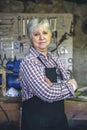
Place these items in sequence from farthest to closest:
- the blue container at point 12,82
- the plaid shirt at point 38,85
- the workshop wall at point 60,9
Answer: the workshop wall at point 60,9 → the blue container at point 12,82 → the plaid shirt at point 38,85

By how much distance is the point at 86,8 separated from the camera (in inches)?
197

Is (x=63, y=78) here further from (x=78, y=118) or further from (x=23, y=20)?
(x=23, y=20)

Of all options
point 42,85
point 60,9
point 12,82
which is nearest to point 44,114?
point 42,85

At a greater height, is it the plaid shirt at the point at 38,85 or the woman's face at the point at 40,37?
the woman's face at the point at 40,37

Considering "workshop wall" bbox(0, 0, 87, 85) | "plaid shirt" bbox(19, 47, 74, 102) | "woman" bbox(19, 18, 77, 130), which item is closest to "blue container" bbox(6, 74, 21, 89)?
"workshop wall" bbox(0, 0, 87, 85)

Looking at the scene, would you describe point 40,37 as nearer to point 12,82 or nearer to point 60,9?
point 12,82

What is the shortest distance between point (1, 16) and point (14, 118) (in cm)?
164

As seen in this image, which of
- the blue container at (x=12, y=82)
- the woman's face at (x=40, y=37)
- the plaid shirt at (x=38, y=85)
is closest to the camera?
the plaid shirt at (x=38, y=85)

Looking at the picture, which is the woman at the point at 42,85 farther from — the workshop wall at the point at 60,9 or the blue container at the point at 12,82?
the workshop wall at the point at 60,9

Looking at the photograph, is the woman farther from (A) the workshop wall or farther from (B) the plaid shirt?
(A) the workshop wall

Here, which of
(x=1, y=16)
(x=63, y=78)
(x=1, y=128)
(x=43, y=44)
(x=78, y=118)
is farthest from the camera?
(x=1, y=16)

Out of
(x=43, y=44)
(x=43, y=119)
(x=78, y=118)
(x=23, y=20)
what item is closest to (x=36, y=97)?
(x=43, y=119)

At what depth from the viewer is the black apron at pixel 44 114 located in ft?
8.95

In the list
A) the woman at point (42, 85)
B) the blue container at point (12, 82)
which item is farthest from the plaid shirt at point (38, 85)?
the blue container at point (12, 82)
